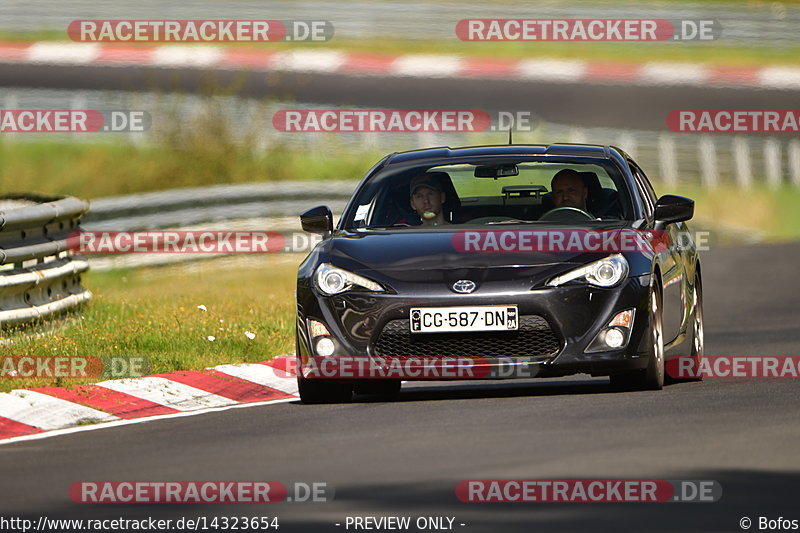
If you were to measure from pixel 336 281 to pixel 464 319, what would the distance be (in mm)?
785

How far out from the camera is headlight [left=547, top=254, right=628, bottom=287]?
1127cm

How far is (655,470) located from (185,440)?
2.62 m

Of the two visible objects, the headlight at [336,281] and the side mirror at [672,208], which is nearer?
the headlight at [336,281]

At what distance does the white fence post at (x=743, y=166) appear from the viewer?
30109mm

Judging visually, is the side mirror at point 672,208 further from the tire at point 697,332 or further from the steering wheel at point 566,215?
the tire at point 697,332

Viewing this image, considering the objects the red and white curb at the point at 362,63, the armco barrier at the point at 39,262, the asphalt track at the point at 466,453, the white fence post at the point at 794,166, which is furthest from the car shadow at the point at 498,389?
the red and white curb at the point at 362,63

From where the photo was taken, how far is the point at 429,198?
12484mm

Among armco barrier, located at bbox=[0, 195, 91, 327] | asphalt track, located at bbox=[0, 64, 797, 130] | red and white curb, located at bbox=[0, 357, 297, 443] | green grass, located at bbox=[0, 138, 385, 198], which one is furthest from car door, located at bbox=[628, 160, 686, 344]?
asphalt track, located at bbox=[0, 64, 797, 130]

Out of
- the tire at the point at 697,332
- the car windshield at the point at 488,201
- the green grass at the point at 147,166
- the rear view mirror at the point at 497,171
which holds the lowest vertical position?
the tire at the point at 697,332

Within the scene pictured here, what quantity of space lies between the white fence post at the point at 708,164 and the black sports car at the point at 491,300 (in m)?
17.8

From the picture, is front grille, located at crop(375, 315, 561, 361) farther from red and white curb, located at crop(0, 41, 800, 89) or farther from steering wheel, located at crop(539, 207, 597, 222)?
red and white curb, located at crop(0, 41, 800, 89)

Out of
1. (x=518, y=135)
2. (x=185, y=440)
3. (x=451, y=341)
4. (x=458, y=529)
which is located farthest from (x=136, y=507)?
(x=518, y=135)

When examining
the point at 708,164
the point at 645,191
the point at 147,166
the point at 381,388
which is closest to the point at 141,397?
the point at 381,388

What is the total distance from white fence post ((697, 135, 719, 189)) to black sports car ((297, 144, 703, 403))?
17788mm
